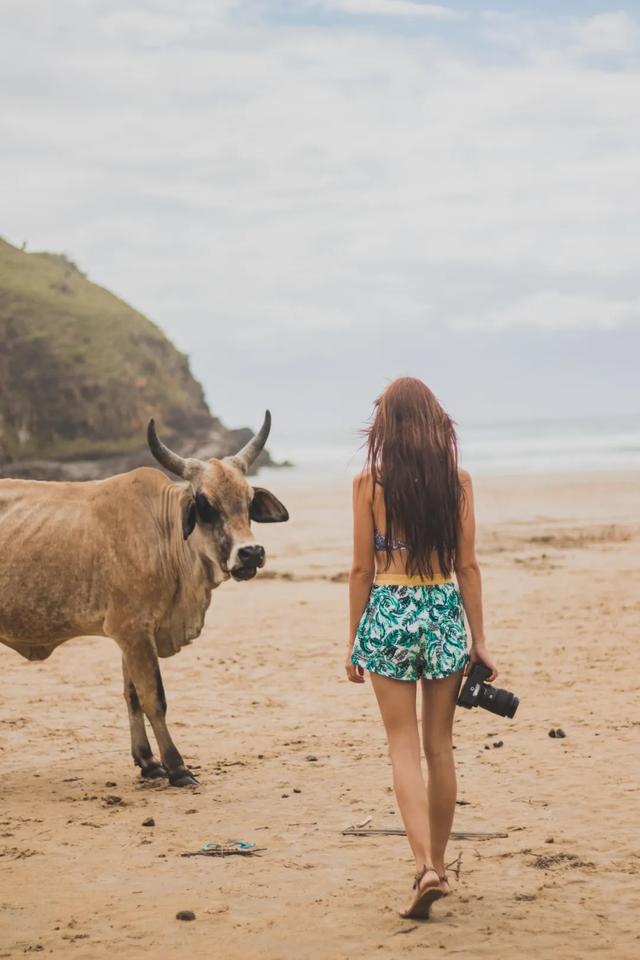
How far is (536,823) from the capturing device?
6.32m

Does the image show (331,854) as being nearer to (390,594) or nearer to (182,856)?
(182,856)

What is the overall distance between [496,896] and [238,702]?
4.70 m

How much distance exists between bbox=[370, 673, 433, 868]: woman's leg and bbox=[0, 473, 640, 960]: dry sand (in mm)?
393

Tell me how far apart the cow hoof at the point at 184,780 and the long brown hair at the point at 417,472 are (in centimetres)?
302

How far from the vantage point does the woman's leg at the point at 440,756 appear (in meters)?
5.21

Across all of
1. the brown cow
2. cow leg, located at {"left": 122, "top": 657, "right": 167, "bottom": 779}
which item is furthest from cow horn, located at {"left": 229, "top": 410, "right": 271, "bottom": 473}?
cow leg, located at {"left": 122, "top": 657, "right": 167, "bottom": 779}

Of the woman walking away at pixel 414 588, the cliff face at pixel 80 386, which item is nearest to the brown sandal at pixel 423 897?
the woman walking away at pixel 414 588

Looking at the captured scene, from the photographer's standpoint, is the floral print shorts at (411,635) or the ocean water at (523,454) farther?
the ocean water at (523,454)

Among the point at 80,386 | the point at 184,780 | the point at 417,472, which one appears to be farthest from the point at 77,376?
the point at 417,472

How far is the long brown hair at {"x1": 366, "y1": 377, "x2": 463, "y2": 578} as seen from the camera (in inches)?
202

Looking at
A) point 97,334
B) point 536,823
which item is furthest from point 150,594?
point 97,334

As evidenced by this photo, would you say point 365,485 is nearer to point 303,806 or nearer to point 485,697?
point 485,697

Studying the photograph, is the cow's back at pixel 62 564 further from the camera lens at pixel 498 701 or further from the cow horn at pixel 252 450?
the camera lens at pixel 498 701

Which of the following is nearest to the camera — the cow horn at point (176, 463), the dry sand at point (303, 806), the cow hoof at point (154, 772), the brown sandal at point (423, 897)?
the brown sandal at point (423, 897)
